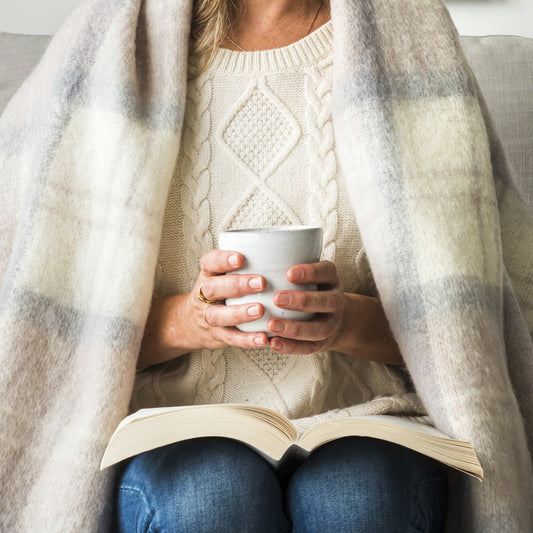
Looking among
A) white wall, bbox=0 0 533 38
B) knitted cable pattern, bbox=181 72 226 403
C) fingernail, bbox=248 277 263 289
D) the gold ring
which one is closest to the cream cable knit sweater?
knitted cable pattern, bbox=181 72 226 403

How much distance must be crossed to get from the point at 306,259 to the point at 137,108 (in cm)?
35

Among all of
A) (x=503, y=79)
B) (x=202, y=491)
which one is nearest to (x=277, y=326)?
(x=202, y=491)

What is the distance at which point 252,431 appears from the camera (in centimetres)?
56

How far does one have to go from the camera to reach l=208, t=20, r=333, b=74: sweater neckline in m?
0.90

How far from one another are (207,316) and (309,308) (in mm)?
117

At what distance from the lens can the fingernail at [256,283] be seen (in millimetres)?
606

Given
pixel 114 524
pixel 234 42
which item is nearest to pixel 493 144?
pixel 234 42

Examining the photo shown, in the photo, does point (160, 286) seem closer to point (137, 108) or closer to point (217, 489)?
point (137, 108)

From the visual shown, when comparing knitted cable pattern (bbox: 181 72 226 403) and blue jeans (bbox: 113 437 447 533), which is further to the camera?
knitted cable pattern (bbox: 181 72 226 403)

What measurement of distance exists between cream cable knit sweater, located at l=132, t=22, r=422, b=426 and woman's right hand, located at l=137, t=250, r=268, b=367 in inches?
1.6

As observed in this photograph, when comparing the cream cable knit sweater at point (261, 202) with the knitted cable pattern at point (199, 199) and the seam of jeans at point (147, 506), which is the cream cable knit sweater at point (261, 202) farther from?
the seam of jeans at point (147, 506)

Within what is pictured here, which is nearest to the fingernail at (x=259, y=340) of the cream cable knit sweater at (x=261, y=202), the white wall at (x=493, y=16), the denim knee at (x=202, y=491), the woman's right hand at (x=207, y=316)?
the woman's right hand at (x=207, y=316)

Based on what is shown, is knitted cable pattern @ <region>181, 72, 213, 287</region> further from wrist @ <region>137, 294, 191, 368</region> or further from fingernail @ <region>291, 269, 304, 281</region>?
fingernail @ <region>291, 269, 304, 281</region>

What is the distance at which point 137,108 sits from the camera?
0.83 metres
